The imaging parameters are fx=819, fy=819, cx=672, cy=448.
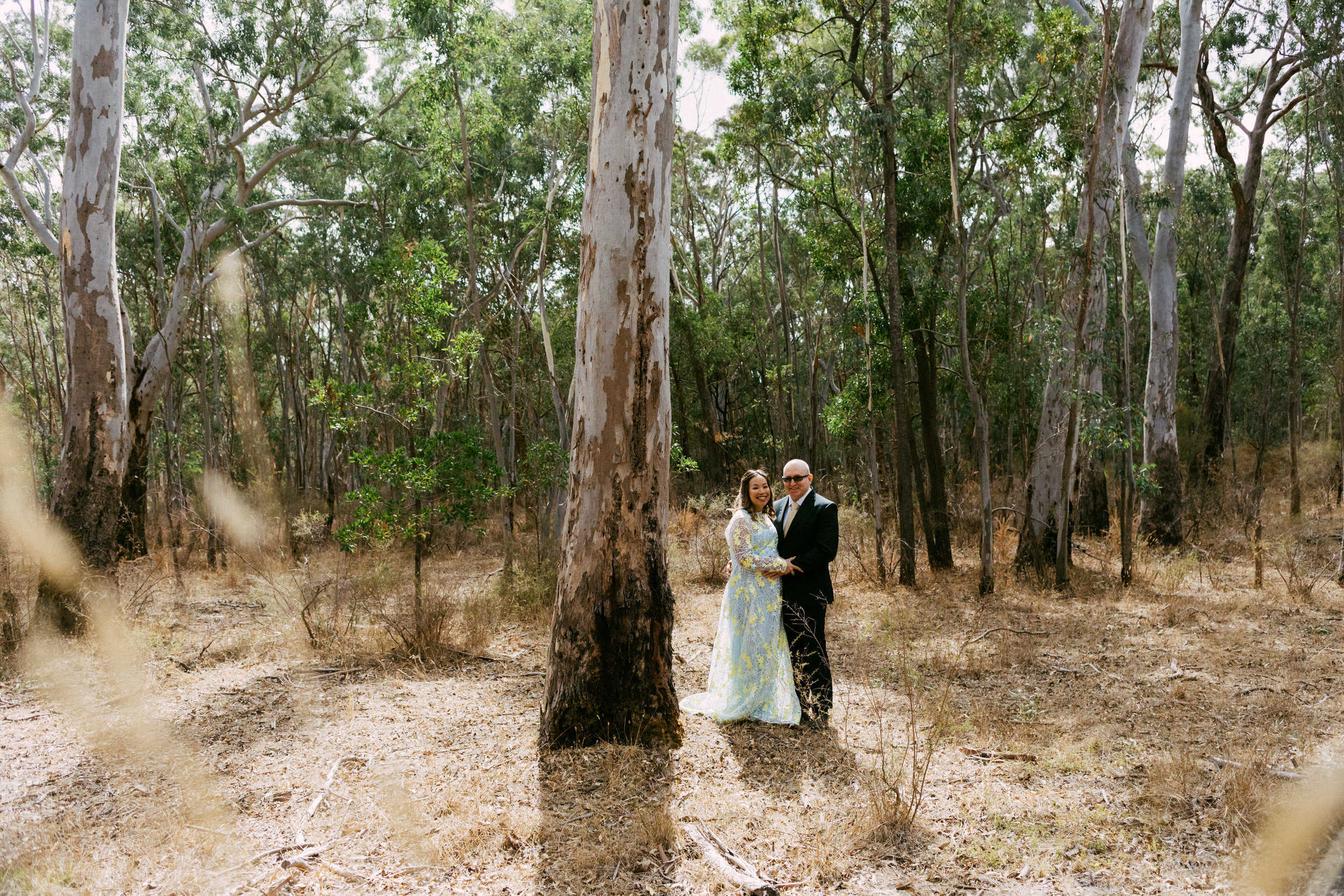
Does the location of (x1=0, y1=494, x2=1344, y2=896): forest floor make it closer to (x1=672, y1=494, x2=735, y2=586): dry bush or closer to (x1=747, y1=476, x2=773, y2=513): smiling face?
(x1=747, y1=476, x2=773, y2=513): smiling face

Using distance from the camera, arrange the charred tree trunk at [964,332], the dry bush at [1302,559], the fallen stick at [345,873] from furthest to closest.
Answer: the charred tree trunk at [964,332] → the dry bush at [1302,559] → the fallen stick at [345,873]

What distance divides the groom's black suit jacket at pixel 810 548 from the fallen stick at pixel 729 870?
1.85m

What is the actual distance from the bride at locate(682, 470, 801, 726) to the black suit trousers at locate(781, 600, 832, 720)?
65mm

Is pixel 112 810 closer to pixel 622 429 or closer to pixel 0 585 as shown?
pixel 622 429

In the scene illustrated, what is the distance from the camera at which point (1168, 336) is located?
42.6 ft

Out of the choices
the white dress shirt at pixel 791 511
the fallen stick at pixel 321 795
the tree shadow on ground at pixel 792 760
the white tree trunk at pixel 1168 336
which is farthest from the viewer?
the white tree trunk at pixel 1168 336

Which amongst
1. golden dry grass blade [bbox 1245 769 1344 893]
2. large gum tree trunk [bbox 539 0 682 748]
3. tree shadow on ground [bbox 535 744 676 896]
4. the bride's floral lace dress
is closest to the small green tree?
large gum tree trunk [bbox 539 0 682 748]

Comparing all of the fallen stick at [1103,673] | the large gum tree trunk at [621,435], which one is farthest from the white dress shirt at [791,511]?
the fallen stick at [1103,673]

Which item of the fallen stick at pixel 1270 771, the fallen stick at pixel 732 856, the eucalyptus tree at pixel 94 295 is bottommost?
the fallen stick at pixel 732 856

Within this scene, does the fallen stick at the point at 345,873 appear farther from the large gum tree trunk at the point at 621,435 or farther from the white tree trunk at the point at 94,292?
the white tree trunk at the point at 94,292

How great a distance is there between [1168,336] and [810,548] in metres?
10.6

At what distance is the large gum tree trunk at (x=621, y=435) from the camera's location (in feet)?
15.8

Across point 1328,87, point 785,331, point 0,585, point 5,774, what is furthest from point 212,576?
point 1328,87

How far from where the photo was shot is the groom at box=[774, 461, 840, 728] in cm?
534
